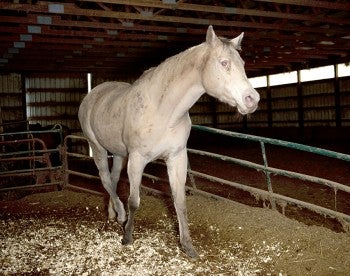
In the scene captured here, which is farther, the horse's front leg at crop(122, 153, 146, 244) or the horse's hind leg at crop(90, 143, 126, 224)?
the horse's hind leg at crop(90, 143, 126, 224)

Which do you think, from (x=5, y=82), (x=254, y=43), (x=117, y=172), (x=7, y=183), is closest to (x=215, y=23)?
(x=254, y=43)

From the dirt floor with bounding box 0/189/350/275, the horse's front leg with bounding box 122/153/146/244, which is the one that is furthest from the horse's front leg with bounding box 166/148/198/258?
the horse's front leg with bounding box 122/153/146/244

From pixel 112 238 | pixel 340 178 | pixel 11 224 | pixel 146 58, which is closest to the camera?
pixel 112 238

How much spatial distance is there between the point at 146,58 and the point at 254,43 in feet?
14.7

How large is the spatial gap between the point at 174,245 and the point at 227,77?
6.29 ft

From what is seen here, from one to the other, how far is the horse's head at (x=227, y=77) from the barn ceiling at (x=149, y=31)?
4.45 metres

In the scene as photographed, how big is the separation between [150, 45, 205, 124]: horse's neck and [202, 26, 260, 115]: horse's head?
17 centimetres

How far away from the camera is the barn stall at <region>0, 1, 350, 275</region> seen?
3.60 m

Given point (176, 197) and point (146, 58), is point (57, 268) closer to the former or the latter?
point (176, 197)

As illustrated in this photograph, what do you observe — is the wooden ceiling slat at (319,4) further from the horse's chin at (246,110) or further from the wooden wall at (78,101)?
the wooden wall at (78,101)

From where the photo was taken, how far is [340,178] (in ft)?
24.9

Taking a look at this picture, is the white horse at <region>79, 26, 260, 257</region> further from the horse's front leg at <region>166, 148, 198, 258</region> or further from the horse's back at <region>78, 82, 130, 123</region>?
the horse's back at <region>78, 82, 130, 123</region>

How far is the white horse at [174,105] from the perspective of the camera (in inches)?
116

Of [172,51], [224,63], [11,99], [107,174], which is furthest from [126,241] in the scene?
[11,99]
